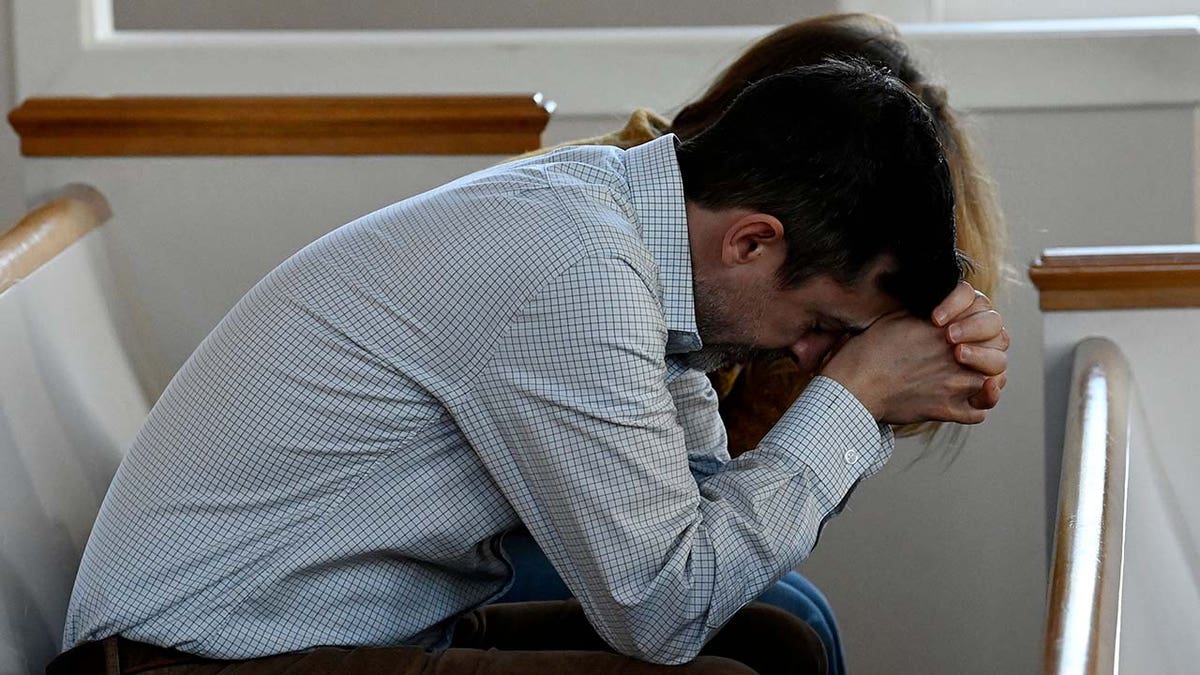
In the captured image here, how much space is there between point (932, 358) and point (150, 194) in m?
1.40

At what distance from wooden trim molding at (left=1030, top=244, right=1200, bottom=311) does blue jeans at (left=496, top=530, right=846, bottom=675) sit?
0.45 meters

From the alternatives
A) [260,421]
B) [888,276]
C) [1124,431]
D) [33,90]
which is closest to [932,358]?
[888,276]

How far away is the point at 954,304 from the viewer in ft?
4.66

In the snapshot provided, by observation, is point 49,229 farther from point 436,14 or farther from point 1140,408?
point 1140,408

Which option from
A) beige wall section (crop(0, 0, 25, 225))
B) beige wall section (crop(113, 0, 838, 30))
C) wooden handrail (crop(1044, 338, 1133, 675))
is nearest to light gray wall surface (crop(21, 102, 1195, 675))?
beige wall section (crop(113, 0, 838, 30))

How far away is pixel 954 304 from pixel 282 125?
50.5 inches

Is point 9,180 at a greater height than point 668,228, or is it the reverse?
point 668,228

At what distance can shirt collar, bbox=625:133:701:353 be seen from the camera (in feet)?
4.36

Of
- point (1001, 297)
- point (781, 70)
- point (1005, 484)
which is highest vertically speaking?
point (781, 70)

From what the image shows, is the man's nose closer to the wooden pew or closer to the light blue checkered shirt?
the light blue checkered shirt

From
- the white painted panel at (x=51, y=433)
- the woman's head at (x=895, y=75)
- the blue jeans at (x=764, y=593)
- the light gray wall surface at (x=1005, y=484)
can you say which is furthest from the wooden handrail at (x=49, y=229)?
the light gray wall surface at (x=1005, y=484)

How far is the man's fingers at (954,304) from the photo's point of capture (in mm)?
1414

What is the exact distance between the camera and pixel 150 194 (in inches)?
92.7

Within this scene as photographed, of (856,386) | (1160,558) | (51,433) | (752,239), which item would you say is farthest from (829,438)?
(51,433)
